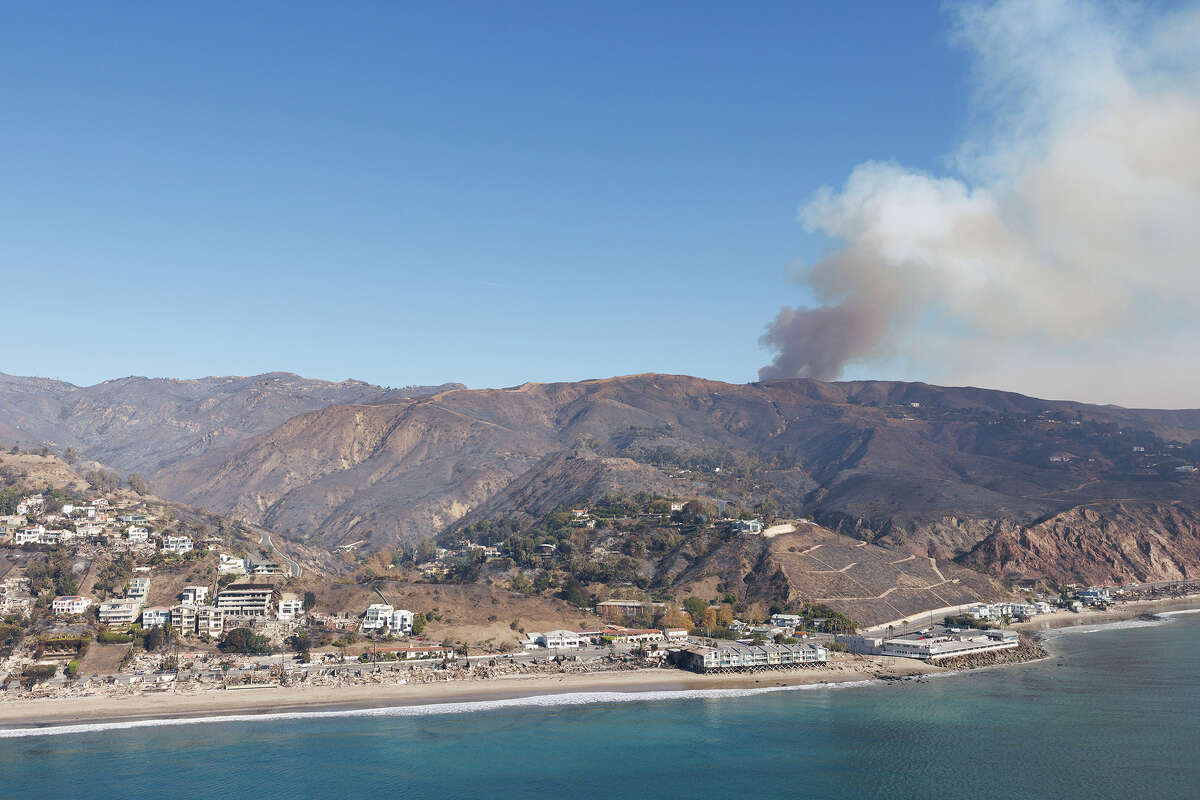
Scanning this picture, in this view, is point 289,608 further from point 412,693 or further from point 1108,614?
point 1108,614

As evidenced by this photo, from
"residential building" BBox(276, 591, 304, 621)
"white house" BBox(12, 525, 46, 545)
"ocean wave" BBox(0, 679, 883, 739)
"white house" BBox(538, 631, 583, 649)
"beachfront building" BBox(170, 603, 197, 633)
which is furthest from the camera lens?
"white house" BBox(12, 525, 46, 545)

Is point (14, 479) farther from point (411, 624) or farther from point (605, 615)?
point (605, 615)

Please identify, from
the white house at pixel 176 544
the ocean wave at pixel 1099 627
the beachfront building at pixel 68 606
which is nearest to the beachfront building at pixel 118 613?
the beachfront building at pixel 68 606

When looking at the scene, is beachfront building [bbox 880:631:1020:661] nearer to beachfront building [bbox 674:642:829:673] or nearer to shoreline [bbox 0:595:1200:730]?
shoreline [bbox 0:595:1200:730]

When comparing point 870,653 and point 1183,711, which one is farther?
point 870,653

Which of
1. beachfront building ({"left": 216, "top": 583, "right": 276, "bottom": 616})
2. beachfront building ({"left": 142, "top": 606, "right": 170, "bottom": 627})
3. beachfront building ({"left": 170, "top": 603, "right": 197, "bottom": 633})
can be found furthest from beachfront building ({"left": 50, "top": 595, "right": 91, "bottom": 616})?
beachfront building ({"left": 216, "top": 583, "right": 276, "bottom": 616})

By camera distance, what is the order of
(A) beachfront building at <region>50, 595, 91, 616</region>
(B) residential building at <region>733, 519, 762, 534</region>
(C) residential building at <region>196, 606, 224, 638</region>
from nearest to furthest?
1. (A) beachfront building at <region>50, 595, 91, 616</region>
2. (C) residential building at <region>196, 606, 224, 638</region>
3. (B) residential building at <region>733, 519, 762, 534</region>

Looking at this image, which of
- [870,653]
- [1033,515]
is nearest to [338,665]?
[870,653]

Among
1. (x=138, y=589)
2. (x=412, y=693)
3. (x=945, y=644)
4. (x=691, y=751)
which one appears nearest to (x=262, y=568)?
(x=138, y=589)
